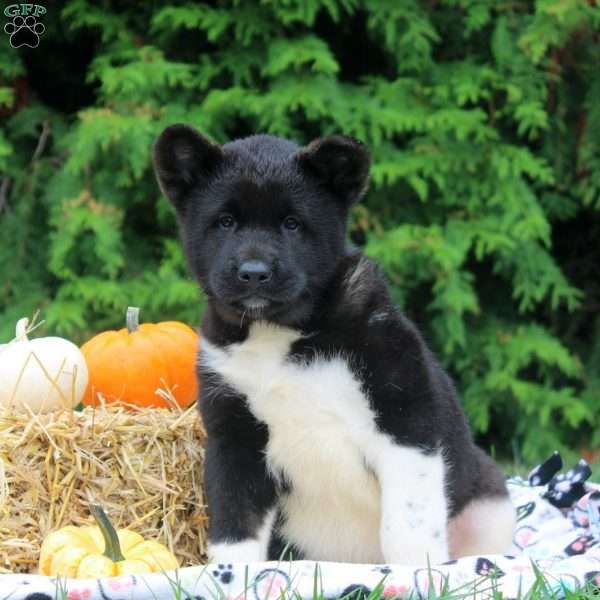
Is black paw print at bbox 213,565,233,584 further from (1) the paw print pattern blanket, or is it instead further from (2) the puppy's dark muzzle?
(2) the puppy's dark muzzle

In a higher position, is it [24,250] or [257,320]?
[257,320]

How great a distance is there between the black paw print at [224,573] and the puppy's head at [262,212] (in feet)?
2.62

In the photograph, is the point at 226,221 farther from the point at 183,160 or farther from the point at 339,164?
the point at 339,164

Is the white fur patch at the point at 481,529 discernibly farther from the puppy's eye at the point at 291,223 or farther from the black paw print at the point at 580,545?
the puppy's eye at the point at 291,223

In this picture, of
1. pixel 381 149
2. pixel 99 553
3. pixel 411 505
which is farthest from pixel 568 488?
pixel 381 149

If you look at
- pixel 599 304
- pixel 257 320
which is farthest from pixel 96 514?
pixel 599 304

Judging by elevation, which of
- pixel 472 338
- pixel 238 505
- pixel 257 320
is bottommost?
pixel 472 338

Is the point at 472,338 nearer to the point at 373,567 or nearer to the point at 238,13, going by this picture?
the point at 238,13

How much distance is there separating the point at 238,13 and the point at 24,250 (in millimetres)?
2068

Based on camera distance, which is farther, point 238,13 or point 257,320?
point 238,13

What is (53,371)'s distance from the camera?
13.4 ft

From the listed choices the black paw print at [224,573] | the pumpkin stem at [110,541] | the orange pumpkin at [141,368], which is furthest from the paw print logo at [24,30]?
the black paw print at [224,573]

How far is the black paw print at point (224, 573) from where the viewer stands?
3021 mm

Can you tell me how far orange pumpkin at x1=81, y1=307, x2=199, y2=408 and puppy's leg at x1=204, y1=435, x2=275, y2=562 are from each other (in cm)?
88
